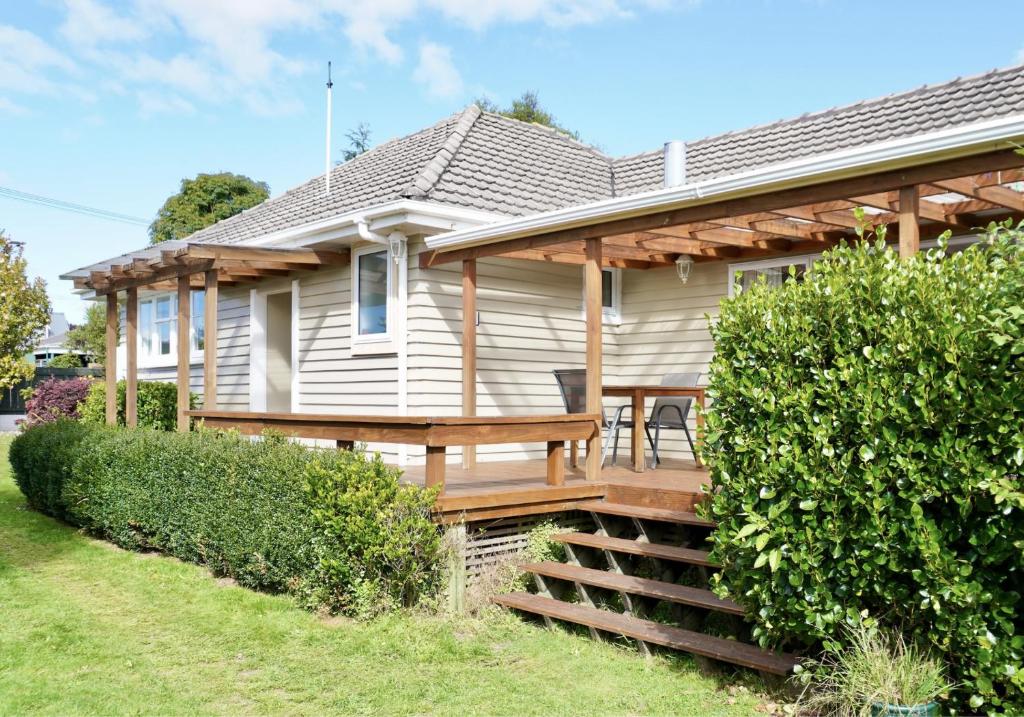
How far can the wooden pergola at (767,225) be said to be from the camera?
510 cm

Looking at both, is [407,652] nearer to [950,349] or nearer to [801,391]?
[801,391]

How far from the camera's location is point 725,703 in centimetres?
428

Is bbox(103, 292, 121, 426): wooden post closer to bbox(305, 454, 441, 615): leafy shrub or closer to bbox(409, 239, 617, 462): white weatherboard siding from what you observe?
bbox(409, 239, 617, 462): white weatherboard siding

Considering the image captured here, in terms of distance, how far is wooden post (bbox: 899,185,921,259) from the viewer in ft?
16.3

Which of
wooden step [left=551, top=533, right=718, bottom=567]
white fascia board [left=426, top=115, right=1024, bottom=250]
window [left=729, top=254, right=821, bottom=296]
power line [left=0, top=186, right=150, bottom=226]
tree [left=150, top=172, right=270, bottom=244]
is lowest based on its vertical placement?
wooden step [left=551, top=533, right=718, bottom=567]

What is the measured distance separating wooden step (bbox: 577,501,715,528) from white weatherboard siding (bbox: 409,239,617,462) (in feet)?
8.63

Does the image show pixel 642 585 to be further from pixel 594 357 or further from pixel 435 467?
pixel 594 357

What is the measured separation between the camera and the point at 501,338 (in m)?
9.38

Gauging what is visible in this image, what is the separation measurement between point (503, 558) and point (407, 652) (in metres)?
1.41

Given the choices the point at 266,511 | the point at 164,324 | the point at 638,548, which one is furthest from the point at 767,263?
the point at 164,324

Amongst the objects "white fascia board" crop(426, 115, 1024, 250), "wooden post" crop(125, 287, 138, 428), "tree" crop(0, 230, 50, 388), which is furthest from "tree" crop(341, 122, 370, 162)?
"white fascia board" crop(426, 115, 1024, 250)

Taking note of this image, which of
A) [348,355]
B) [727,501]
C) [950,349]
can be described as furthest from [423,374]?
[950,349]

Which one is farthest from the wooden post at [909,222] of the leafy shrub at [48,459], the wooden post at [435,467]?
the leafy shrub at [48,459]

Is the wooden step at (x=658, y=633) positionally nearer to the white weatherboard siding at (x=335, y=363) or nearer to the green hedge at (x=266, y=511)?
the green hedge at (x=266, y=511)
